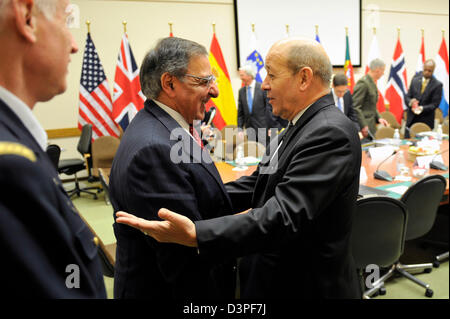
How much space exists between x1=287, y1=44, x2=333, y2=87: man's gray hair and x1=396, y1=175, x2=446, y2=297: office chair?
156 cm

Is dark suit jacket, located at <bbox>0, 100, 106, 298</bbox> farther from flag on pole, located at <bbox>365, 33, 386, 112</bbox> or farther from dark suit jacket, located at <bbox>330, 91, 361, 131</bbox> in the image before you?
flag on pole, located at <bbox>365, 33, 386, 112</bbox>

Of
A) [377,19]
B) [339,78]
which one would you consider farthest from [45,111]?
[377,19]

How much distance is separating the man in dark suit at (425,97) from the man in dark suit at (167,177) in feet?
20.2

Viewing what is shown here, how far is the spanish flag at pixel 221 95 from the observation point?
592 centimetres

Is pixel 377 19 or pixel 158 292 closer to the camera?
pixel 158 292

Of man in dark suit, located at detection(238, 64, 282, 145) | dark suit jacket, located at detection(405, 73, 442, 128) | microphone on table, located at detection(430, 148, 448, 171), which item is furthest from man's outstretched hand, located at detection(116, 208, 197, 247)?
dark suit jacket, located at detection(405, 73, 442, 128)

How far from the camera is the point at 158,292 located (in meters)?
1.25

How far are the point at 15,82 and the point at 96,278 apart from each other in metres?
0.39

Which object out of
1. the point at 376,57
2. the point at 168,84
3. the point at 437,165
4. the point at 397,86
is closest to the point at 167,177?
the point at 168,84

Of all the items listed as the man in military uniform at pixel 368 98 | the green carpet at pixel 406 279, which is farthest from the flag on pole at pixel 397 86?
the green carpet at pixel 406 279

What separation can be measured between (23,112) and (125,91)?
4.83 metres

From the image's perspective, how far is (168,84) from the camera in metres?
1.24
